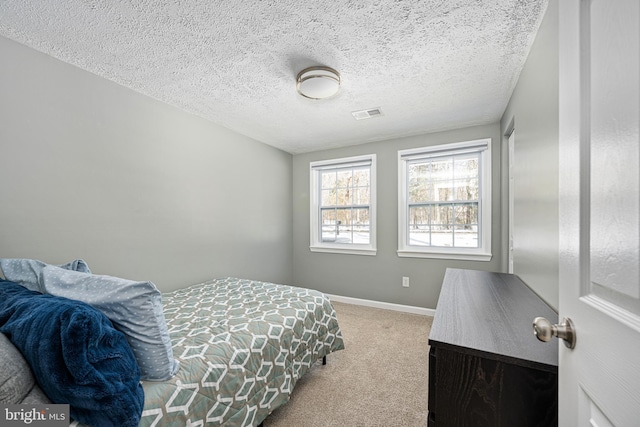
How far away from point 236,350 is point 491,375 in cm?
124

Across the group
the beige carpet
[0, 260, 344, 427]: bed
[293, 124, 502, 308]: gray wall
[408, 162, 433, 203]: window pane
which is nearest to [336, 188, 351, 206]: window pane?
[293, 124, 502, 308]: gray wall

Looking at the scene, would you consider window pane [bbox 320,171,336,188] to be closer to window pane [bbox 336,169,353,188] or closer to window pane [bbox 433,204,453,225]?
window pane [bbox 336,169,353,188]

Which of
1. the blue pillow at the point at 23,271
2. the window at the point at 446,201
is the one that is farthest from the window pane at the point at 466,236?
the blue pillow at the point at 23,271

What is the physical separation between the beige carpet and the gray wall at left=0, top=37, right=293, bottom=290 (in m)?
1.62

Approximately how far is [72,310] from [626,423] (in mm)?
1461

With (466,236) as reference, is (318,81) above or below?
above

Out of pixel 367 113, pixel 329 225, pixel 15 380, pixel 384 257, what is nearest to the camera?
pixel 15 380

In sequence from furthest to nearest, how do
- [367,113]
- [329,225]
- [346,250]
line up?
[329,225] < [346,250] < [367,113]

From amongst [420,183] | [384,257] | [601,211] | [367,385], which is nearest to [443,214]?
[420,183]

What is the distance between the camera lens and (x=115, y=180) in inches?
87.0

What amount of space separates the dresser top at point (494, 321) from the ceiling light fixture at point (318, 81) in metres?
1.68

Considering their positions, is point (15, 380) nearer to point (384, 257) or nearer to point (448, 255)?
point (384, 257)

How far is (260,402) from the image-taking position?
155cm

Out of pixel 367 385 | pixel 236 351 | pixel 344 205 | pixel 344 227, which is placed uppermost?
pixel 344 205
